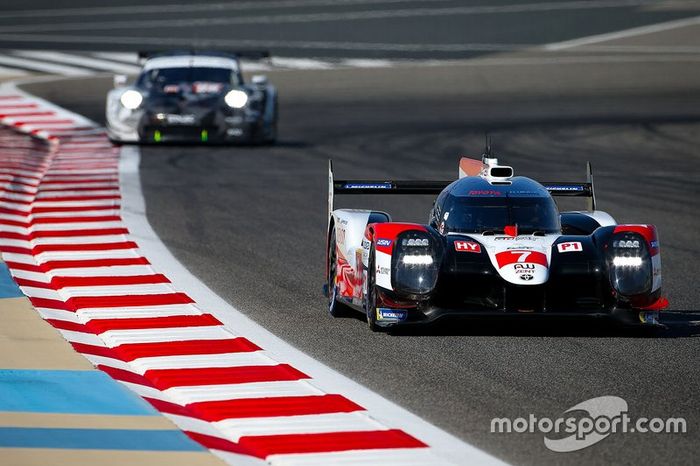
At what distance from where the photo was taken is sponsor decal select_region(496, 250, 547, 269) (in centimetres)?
902

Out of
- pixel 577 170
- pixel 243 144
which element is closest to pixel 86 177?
pixel 243 144

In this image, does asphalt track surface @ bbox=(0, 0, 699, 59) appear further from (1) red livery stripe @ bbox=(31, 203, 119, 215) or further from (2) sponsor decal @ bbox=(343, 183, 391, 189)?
(2) sponsor decal @ bbox=(343, 183, 391, 189)

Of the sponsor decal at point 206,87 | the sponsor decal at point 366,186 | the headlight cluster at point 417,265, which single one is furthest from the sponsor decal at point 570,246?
the sponsor decal at point 206,87

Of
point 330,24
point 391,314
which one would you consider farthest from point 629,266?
point 330,24

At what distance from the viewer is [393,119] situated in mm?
25453

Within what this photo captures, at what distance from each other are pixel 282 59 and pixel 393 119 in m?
9.03

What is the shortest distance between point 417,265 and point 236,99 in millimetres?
12221

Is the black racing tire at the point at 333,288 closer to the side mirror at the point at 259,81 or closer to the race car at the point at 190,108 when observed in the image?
the race car at the point at 190,108

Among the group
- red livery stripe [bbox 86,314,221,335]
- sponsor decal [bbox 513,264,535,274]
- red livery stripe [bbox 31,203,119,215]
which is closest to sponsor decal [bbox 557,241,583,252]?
sponsor decal [bbox 513,264,535,274]

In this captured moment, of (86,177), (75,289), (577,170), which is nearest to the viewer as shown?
(75,289)

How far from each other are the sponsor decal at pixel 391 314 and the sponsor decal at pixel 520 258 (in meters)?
0.65

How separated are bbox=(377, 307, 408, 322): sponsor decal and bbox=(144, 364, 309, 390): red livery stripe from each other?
104cm

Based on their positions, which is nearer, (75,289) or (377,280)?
(377,280)

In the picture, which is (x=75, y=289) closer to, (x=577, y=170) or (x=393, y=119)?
(x=577, y=170)
